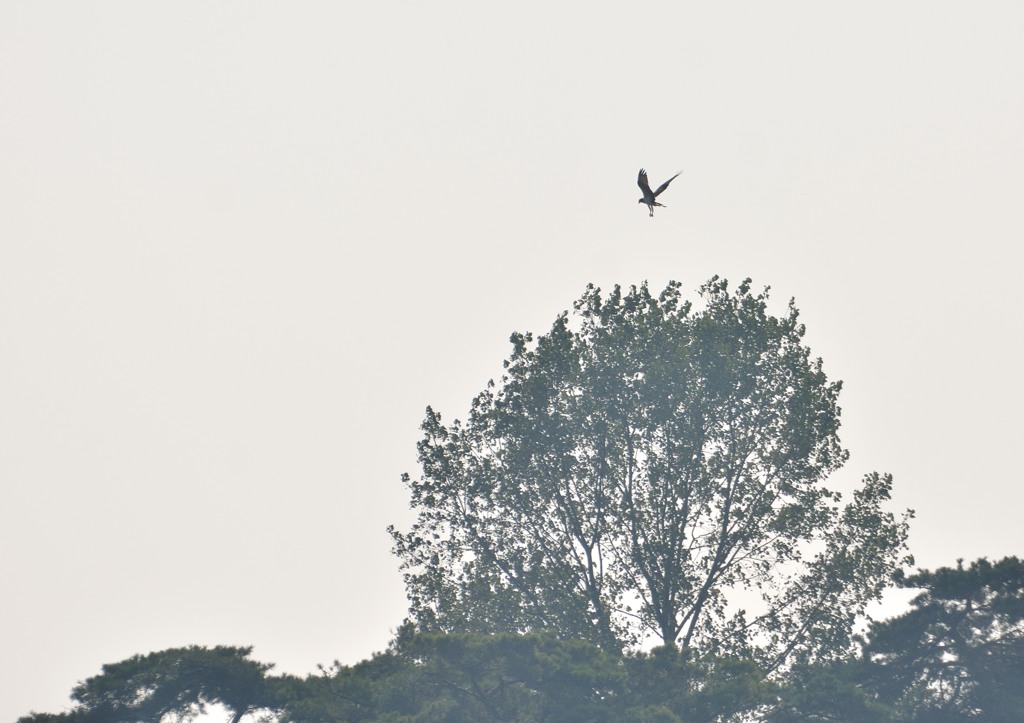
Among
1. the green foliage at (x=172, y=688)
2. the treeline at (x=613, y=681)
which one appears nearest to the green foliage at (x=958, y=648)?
the treeline at (x=613, y=681)

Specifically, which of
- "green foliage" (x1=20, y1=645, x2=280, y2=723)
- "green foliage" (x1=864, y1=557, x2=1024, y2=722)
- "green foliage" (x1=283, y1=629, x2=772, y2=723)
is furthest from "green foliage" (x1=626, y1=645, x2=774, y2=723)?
"green foliage" (x1=20, y1=645, x2=280, y2=723)

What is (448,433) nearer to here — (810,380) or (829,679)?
(810,380)

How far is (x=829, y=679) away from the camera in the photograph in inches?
1571

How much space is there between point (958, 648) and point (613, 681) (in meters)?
10.2

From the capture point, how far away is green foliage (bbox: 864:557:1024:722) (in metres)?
39.8

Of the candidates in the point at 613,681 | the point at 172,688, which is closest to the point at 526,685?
the point at 613,681

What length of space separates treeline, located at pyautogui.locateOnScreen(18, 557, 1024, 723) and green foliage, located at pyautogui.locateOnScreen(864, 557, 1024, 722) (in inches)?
1.1

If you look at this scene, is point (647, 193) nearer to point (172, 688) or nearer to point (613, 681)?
point (613, 681)

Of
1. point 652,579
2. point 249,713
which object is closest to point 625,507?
point 652,579

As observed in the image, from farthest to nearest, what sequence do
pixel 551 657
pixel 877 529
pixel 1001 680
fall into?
pixel 877 529 < pixel 1001 680 < pixel 551 657

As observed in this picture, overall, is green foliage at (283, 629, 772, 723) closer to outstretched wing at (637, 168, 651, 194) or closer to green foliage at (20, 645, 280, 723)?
green foliage at (20, 645, 280, 723)

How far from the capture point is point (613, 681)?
37562 millimetres

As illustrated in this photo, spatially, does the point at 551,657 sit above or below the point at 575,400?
below

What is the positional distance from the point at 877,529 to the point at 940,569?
15.8ft
